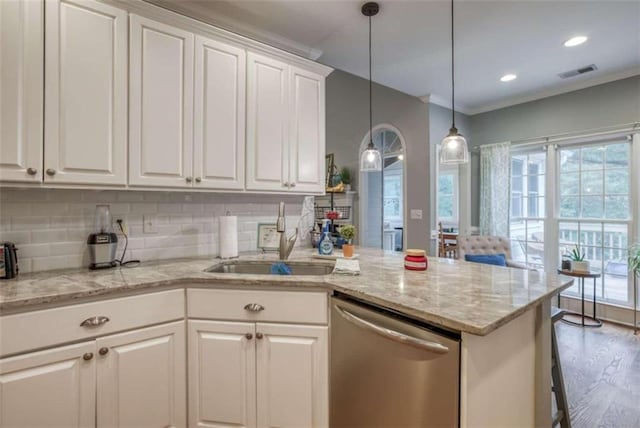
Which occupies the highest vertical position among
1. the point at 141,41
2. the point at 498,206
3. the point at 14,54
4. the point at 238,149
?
the point at 141,41

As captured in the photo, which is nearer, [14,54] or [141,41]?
[14,54]

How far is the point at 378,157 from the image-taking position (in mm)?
2471

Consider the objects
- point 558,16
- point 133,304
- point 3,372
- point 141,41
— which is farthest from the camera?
point 558,16

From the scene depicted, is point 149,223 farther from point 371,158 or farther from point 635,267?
point 635,267

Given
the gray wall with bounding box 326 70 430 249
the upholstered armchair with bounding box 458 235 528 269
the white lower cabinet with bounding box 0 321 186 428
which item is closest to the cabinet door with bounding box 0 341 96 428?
the white lower cabinet with bounding box 0 321 186 428

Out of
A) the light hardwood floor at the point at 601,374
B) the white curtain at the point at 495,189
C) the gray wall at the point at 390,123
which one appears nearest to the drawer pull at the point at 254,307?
the light hardwood floor at the point at 601,374

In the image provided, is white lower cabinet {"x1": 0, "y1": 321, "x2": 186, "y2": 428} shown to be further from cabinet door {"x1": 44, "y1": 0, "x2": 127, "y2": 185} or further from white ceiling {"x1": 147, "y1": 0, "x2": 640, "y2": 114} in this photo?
white ceiling {"x1": 147, "y1": 0, "x2": 640, "y2": 114}

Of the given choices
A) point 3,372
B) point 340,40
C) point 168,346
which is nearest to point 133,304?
point 168,346

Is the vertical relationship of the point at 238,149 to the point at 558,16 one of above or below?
below

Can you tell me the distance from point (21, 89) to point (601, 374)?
415 cm

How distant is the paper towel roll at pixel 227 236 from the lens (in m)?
2.13

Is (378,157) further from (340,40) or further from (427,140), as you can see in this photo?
(427,140)

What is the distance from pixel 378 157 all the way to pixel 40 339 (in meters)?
2.24

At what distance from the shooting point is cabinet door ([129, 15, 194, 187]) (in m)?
1.74
